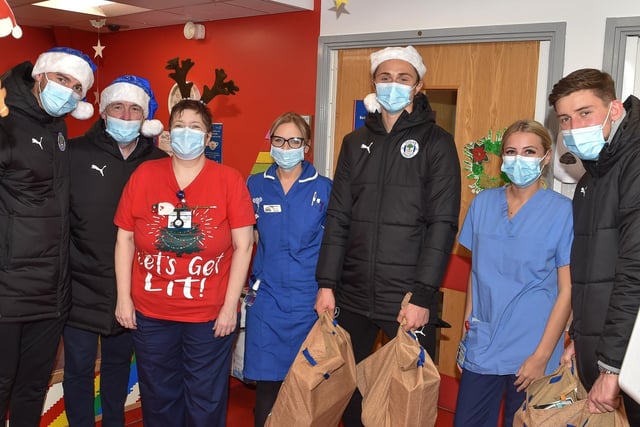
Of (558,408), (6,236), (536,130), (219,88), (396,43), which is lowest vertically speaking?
(558,408)

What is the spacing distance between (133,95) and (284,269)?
957 millimetres

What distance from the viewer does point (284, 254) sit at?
102 inches

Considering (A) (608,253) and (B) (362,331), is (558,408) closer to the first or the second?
(A) (608,253)

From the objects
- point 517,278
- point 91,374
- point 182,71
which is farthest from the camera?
point 182,71

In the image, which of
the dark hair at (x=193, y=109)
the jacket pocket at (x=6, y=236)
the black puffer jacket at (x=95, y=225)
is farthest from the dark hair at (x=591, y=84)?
the jacket pocket at (x=6, y=236)

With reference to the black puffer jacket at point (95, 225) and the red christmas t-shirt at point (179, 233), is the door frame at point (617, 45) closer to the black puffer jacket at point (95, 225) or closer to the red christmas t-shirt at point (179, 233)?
the red christmas t-shirt at point (179, 233)

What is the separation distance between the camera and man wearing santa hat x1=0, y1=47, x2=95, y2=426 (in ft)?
7.32

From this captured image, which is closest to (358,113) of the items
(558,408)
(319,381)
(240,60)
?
(240,60)

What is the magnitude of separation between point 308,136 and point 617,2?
1.62 meters

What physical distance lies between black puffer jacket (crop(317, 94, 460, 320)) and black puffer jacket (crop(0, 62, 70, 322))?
40.5 inches

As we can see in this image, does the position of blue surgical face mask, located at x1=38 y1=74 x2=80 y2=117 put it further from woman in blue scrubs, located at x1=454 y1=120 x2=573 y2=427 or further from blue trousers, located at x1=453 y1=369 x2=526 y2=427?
blue trousers, located at x1=453 y1=369 x2=526 y2=427

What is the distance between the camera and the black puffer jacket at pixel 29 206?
7.29ft

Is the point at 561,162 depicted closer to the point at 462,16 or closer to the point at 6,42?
the point at 462,16

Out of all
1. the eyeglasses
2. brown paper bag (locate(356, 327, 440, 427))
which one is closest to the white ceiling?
the eyeglasses
